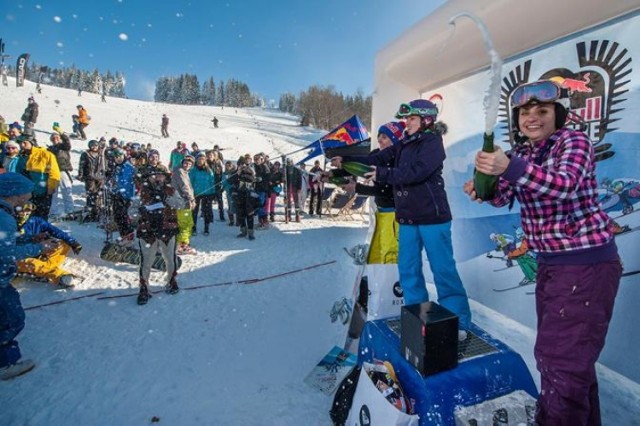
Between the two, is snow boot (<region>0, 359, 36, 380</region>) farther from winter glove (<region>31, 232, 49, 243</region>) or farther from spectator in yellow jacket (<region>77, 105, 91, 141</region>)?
spectator in yellow jacket (<region>77, 105, 91, 141</region>)

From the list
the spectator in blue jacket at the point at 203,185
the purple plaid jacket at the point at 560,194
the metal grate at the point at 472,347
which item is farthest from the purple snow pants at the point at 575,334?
the spectator in blue jacket at the point at 203,185

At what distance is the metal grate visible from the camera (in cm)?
197

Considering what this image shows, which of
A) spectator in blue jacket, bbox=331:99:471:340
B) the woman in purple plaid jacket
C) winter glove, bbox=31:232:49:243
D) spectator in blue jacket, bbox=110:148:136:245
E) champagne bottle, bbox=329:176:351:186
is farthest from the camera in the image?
spectator in blue jacket, bbox=110:148:136:245

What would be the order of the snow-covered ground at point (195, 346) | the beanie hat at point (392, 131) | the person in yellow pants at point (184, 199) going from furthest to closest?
1. the person in yellow pants at point (184, 199)
2. the beanie hat at point (392, 131)
3. the snow-covered ground at point (195, 346)

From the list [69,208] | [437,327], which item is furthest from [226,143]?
[437,327]

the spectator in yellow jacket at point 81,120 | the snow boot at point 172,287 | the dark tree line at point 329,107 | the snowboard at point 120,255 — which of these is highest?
the dark tree line at point 329,107

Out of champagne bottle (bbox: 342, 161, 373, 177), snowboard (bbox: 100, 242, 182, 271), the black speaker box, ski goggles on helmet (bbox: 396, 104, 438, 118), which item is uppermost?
ski goggles on helmet (bbox: 396, 104, 438, 118)

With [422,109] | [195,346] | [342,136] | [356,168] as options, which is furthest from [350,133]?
[195,346]

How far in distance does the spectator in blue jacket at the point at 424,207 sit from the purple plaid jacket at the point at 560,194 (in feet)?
2.95

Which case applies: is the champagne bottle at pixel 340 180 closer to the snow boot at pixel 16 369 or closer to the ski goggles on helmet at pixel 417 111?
the ski goggles on helmet at pixel 417 111

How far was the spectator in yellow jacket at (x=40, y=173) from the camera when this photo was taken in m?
6.37

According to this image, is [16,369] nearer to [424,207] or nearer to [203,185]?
[424,207]

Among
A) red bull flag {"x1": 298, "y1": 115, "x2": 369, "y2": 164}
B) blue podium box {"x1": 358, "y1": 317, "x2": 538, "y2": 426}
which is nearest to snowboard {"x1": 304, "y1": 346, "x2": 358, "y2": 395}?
blue podium box {"x1": 358, "y1": 317, "x2": 538, "y2": 426}

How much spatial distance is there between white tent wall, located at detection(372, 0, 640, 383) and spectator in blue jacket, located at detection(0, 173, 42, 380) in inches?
164
